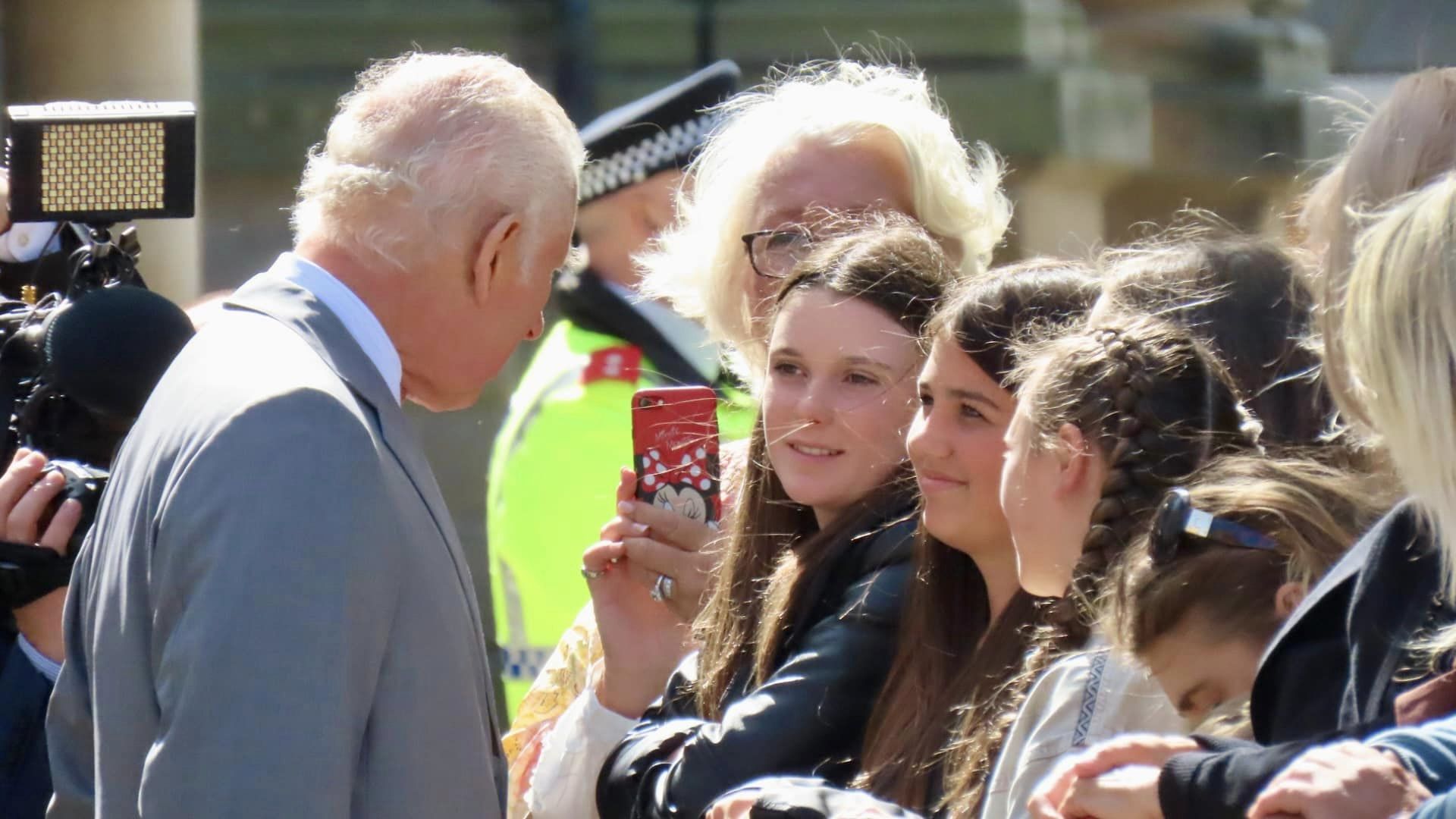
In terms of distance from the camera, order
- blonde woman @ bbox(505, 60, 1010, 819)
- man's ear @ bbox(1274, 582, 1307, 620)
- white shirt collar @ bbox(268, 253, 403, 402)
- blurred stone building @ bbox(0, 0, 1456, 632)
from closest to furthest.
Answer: man's ear @ bbox(1274, 582, 1307, 620) → white shirt collar @ bbox(268, 253, 403, 402) → blonde woman @ bbox(505, 60, 1010, 819) → blurred stone building @ bbox(0, 0, 1456, 632)

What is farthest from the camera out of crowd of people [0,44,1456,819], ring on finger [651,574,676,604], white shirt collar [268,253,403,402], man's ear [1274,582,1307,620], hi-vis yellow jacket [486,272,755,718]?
hi-vis yellow jacket [486,272,755,718]

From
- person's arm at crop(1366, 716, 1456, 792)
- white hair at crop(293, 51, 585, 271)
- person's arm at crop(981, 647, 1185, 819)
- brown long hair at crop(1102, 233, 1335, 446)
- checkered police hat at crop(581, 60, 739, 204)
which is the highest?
white hair at crop(293, 51, 585, 271)

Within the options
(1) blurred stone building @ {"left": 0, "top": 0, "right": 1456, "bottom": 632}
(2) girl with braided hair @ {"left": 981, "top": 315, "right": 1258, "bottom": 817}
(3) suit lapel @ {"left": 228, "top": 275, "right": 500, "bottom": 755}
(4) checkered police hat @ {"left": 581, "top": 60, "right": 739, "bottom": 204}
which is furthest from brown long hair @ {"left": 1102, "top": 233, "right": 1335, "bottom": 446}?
(1) blurred stone building @ {"left": 0, "top": 0, "right": 1456, "bottom": 632}

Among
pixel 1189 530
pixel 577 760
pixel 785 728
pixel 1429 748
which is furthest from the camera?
pixel 577 760

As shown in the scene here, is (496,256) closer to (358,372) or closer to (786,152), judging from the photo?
(358,372)

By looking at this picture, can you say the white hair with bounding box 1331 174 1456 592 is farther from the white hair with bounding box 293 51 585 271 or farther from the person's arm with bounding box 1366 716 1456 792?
the white hair with bounding box 293 51 585 271

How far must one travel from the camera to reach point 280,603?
1.76 m

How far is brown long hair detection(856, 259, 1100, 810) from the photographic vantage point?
2.15 m

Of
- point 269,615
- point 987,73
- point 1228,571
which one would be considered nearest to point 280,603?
point 269,615

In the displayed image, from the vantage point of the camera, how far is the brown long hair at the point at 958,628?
2.15 metres

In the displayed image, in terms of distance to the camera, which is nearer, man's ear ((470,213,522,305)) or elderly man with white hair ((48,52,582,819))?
elderly man with white hair ((48,52,582,819))

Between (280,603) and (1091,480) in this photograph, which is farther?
(1091,480)

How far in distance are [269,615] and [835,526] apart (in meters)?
0.85

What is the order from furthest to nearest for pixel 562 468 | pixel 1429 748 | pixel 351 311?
pixel 562 468 < pixel 351 311 < pixel 1429 748
